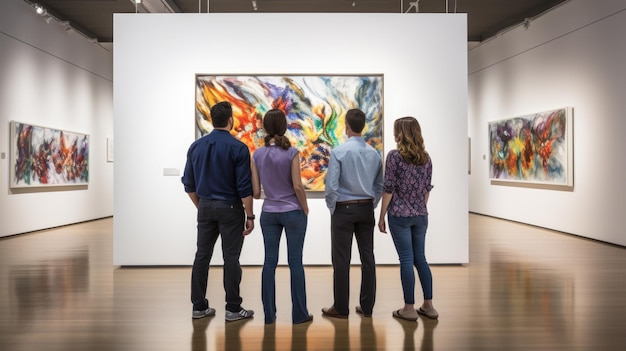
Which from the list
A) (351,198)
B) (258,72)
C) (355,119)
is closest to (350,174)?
(351,198)

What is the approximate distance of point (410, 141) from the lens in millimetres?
5016

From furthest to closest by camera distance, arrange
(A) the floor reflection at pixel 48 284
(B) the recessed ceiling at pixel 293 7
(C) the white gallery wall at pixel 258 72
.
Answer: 1. (B) the recessed ceiling at pixel 293 7
2. (C) the white gallery wall at pixel 258 72
3. (A) the floor reflection at pixel 48 284

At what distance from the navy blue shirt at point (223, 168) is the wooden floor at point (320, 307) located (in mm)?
1157

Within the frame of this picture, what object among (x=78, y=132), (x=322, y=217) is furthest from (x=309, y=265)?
(x=78, y=132)

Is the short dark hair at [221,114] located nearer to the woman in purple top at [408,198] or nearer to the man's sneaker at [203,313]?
the woman in purple top at [408,198]

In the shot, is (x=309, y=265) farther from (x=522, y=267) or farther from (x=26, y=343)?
(x=26, y=343)

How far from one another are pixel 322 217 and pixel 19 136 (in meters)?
7.60

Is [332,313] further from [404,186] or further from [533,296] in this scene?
[533,296]

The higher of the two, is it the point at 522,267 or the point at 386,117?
the point at 386,117

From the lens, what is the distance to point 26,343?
14.4 feet

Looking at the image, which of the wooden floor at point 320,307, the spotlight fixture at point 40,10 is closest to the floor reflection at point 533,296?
the wooden floor at point 320,307

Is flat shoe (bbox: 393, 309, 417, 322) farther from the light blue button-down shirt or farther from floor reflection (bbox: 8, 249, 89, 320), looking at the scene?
floor reflection (bbox: 8, 249, 89, 320)

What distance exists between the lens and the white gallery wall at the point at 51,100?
11641mm

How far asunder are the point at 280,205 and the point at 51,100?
10680 millimetres
